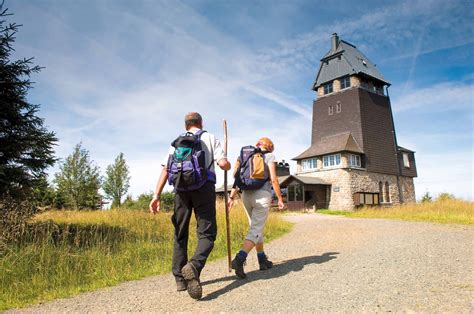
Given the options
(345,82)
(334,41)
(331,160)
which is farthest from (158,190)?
(334,41)

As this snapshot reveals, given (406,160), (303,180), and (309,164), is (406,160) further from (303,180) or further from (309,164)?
(303,180)

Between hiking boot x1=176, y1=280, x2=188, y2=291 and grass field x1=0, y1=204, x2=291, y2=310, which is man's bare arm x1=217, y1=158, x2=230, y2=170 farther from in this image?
grass field x1=0, y1=204, x2=291, y2=310

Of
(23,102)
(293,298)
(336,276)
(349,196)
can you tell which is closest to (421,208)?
(349,196)

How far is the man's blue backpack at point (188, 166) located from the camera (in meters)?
3.87

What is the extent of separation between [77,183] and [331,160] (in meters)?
22.2

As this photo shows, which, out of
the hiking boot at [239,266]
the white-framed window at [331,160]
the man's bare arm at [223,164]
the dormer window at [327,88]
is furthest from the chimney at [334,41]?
the hiking boot at [239,266]

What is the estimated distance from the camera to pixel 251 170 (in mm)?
4883

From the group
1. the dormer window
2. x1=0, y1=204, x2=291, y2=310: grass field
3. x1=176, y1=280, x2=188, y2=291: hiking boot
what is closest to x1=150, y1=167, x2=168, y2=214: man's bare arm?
x1=176, y1=280, x2=188, y2=291: hiking boot

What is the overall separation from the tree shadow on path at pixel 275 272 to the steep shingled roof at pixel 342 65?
101 feet

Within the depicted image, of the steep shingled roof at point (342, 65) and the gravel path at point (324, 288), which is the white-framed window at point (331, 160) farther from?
the gravel path at point (324, 288)

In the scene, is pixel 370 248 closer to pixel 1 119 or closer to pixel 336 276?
pixel 336 276

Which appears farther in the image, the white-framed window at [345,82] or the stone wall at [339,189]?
the white-framed window at [345,82]

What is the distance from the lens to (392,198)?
111ft

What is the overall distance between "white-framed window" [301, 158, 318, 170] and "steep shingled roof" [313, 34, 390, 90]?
854 cm
